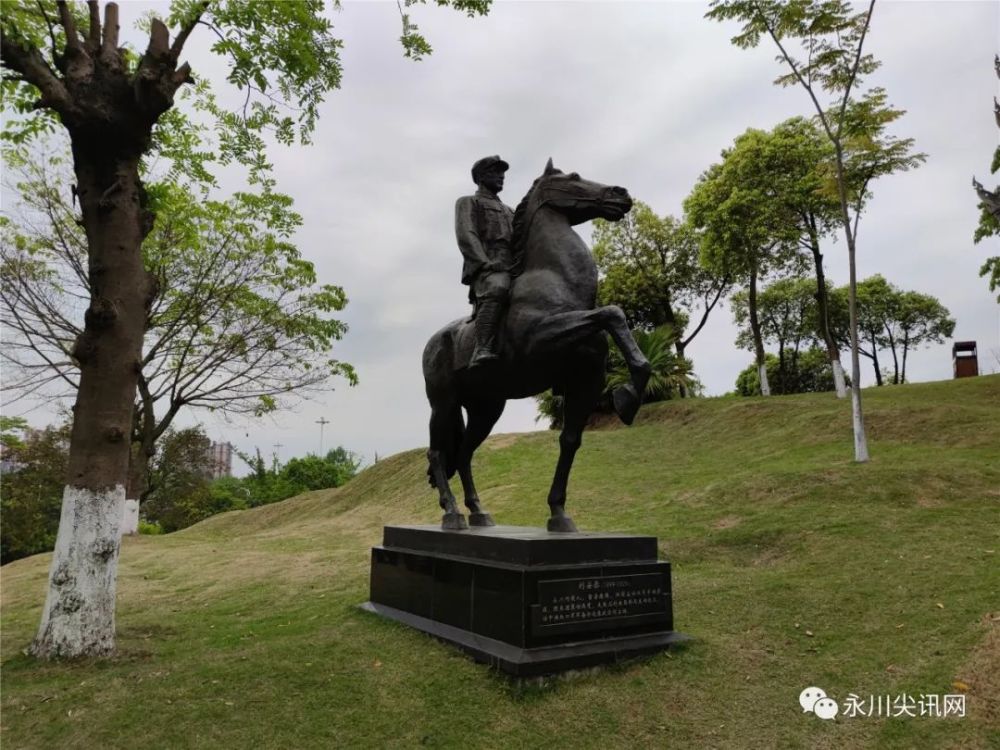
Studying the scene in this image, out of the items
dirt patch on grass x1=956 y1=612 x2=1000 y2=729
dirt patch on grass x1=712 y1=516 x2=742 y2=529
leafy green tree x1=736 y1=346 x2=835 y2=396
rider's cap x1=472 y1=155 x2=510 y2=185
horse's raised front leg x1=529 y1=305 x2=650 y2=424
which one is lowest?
dirt patch on grass x1=956 y1=612 x2=1000 y2=729

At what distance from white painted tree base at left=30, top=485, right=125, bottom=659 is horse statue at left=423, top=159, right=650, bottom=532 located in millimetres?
3049

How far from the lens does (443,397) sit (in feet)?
22.1

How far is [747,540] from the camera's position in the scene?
9719 millimetres

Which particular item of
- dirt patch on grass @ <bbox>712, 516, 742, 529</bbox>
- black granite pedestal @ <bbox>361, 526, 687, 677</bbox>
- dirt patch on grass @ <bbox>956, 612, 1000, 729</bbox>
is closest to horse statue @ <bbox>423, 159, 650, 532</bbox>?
black granite pedestal @ <bbox>361, 526, 687, 677</bbox>

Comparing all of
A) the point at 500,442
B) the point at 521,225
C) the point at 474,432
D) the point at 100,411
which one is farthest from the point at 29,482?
the point at 521,225

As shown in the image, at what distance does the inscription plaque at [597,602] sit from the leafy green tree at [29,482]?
26574mm

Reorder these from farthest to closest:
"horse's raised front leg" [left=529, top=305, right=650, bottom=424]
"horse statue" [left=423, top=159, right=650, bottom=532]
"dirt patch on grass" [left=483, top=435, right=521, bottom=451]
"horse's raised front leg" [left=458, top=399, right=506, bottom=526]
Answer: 1. "dirt patch on grass" [left=483, top=435, right=521, bottom=451]
2. "horse's raised front leg" [left=458, top=399, right=506, bottom=526]
3. "horse statue" [left=423, top=159, right=650, bottom=532]
4. "horse's raised front leg" [left=529, top=305, right=650, bottom=424]

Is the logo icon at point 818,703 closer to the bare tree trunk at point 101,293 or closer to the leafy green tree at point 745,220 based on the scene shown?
the bare tree trunk at point 101,293

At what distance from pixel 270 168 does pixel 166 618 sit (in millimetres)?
5817

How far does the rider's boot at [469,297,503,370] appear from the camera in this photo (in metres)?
5.73

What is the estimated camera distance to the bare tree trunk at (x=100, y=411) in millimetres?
5652

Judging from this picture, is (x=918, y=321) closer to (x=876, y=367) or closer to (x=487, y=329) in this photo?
(x=876, y=367)

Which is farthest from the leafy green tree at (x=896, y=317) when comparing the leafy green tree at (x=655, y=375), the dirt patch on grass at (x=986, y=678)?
the dirt patch on grass at (x=986, y=678)

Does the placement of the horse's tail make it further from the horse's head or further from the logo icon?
the logo icon
